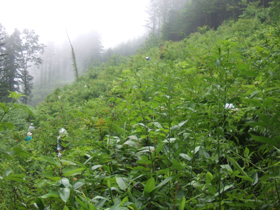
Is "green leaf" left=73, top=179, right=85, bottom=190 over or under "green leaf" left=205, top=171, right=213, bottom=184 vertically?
over

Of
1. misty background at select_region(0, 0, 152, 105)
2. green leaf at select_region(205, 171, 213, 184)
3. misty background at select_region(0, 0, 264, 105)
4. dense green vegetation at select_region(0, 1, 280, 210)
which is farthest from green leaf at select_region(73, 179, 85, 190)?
misty background at select_region(0, 0, 152, 105)

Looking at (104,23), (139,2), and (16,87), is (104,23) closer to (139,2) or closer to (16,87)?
(139,2)

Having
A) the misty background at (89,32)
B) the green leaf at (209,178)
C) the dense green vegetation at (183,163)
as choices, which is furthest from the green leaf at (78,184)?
the misty background at (89,32)

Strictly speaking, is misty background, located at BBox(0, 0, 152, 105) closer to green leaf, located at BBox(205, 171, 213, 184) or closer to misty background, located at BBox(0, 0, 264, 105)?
misty background, located at BBox(0, 0, 264, 105)

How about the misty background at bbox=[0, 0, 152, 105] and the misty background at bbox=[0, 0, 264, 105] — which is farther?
the misty background at bbox=[0, 0, 152, 105]

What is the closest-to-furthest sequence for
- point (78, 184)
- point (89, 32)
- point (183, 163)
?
point (78, 184) < point (183, 163) < point (89, 32)

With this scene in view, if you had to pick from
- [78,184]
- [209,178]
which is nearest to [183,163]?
[209,178]

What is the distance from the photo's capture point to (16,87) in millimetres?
26391

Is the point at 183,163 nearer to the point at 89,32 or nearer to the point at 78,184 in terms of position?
the point at 78,184

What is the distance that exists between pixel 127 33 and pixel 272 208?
146ft

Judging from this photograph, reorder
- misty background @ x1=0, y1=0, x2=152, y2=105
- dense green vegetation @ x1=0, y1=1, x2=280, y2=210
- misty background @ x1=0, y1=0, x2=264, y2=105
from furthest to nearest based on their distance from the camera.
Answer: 1. misty background @ x1=0, y1=0, x2=152, y2=105
2. misty background @ x1=0, y1=0, x2=264, y2=105
3. dense green vegetation @ x1=0, y1=1, x2=280, y2=210

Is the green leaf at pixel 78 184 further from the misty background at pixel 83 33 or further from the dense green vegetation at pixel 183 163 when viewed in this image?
the misty background at pixel 83 33

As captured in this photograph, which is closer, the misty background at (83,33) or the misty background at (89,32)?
Answer: the misty background at (89,32)

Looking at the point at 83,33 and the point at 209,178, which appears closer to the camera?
the point at 209,178
